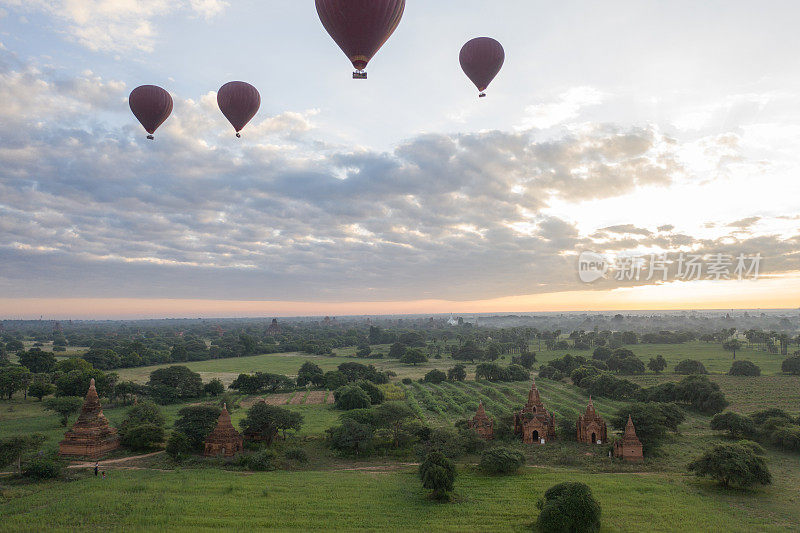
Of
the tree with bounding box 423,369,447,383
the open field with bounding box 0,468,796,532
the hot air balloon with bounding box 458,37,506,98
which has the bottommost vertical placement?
the tree with bounding box 423,369,447,383

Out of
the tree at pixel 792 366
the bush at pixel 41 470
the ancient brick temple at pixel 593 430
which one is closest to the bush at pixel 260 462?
the bush at pixel 41 470

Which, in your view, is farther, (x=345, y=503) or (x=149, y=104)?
(x=149, y=104)

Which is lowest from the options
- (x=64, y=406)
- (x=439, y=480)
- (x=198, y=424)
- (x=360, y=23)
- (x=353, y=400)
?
(x=353, y=400)

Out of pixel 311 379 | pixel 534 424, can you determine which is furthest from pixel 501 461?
pixel 311 379

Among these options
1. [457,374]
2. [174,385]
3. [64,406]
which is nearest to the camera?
[64,406]

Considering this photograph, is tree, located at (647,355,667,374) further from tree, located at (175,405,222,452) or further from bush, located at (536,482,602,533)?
tree, located at (175,405,222,452)

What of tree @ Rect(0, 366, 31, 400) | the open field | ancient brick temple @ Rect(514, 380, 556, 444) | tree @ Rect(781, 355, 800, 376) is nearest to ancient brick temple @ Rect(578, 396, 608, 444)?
ancient brick temple @ Rect(514, 380, 556, 444)

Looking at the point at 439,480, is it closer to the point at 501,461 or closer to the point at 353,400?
the point at 501,461

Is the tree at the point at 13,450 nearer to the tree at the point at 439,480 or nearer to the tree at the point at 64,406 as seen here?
the tree at the point at 64,406

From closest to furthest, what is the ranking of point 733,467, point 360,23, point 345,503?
point 360,23 → point 345,503 → point 733,467
